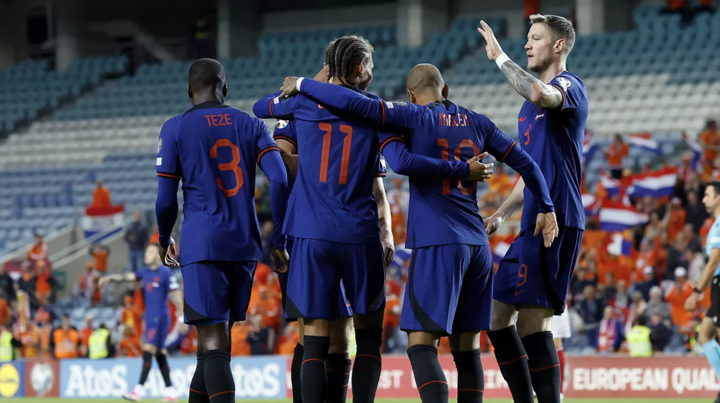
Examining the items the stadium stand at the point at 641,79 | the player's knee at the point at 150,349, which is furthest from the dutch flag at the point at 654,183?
the player's knee at the point at 150,349

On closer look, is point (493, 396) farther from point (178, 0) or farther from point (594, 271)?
point (178, 0)

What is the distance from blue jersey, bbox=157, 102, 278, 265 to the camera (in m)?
5.95

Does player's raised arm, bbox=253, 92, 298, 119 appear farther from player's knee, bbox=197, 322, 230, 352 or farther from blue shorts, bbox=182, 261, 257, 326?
player's knee, bbox=197, 322, 230, 352

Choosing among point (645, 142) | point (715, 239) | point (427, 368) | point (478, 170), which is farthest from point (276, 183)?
point (645, 142)

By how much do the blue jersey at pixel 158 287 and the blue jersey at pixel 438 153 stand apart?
7.23 meters

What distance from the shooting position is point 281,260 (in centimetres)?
612

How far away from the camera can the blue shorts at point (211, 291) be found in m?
5.89

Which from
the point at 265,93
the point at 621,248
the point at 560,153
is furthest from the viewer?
the point at 265,93

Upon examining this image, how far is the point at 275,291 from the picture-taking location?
16328 mm

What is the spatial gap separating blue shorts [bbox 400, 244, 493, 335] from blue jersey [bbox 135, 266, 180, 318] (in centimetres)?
728

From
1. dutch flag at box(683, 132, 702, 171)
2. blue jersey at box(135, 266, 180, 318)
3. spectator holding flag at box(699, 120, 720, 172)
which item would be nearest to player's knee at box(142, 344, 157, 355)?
blue jersey at box(135, 266, 180, 318)

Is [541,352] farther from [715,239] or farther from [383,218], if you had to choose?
[715,239]

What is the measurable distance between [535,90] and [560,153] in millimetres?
580

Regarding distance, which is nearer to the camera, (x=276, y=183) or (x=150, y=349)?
(x=276, y=183)
